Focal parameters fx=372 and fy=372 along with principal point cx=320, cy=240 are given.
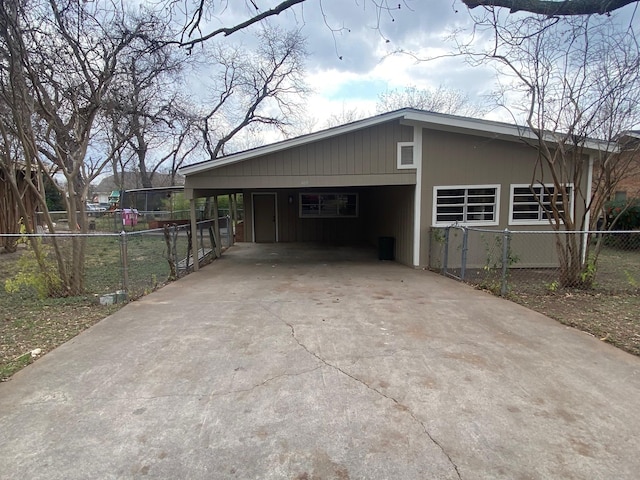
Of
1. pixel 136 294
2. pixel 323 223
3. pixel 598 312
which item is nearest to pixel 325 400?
pixel 598 312

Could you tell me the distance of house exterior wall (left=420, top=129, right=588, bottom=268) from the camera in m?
9.21

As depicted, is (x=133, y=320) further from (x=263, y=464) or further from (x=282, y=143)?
(x=282, y=143)

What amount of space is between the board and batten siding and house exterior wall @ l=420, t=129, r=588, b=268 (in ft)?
1.81

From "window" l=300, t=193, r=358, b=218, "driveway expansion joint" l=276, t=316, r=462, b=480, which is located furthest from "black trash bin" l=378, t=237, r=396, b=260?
"driveway expansion joint" l=276, t=316, r=462, b=480

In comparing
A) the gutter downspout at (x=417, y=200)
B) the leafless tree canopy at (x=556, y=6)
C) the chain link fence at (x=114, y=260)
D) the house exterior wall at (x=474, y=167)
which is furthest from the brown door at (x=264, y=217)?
the leafless tree canopy at (x=556, y=6)

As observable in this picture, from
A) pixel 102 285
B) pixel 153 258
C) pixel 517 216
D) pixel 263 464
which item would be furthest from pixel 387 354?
pixel 153 258

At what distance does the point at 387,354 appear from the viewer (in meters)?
3.74

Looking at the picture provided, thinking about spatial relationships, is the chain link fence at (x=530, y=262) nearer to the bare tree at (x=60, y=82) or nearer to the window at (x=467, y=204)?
the window at (x=467, y=204)

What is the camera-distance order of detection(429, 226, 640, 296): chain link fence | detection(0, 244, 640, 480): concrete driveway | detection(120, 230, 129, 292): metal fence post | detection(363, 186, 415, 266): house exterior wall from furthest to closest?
detection(363, 186, 415, 266): house exterior wall < detection(429, 226, 640, 296): chain link fence < detection(120, 230, 129, 292): metal fence post < detection(0, 244, 640, 480): concrete driveway

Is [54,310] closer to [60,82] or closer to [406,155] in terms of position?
[60,82]

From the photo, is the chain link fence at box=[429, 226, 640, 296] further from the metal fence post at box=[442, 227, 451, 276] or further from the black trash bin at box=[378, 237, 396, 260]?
the black trash bin at box=[378, 237, 396, 260]

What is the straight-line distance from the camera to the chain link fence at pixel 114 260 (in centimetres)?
604

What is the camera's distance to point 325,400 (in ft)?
9.35

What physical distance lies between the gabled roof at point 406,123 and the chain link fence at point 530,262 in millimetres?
2395
